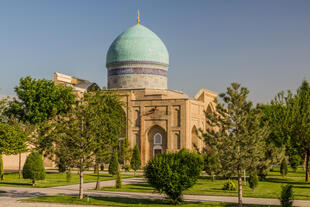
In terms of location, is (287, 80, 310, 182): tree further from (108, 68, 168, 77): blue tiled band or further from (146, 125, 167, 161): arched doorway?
(108, 68, 168, 77): blue tiled band

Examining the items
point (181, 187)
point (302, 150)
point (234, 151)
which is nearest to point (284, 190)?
point (234, 151)

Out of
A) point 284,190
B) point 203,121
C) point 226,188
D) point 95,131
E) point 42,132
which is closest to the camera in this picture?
point 284,190

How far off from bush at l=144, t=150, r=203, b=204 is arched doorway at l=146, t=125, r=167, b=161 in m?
27.4

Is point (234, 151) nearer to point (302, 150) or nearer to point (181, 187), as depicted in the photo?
point (181, 187)

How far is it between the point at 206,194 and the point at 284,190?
6.48 m

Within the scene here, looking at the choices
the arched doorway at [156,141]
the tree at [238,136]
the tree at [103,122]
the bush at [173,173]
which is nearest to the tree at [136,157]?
the arched doorway at [156,141]

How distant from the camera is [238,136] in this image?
15477 millimetres

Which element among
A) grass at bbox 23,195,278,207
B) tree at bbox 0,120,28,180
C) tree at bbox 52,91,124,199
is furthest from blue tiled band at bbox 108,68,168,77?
grass at bbox 23,195,278,207

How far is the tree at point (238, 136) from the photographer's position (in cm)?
1546

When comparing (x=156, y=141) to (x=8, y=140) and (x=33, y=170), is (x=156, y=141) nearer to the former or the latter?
(x=33, y=170)

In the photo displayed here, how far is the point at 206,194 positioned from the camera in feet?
69.5

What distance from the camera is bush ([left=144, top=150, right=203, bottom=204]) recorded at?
1675cm

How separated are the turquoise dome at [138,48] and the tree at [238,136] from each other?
3383 centimetres

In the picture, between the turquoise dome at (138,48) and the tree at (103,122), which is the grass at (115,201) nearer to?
the tree at (103,122)
